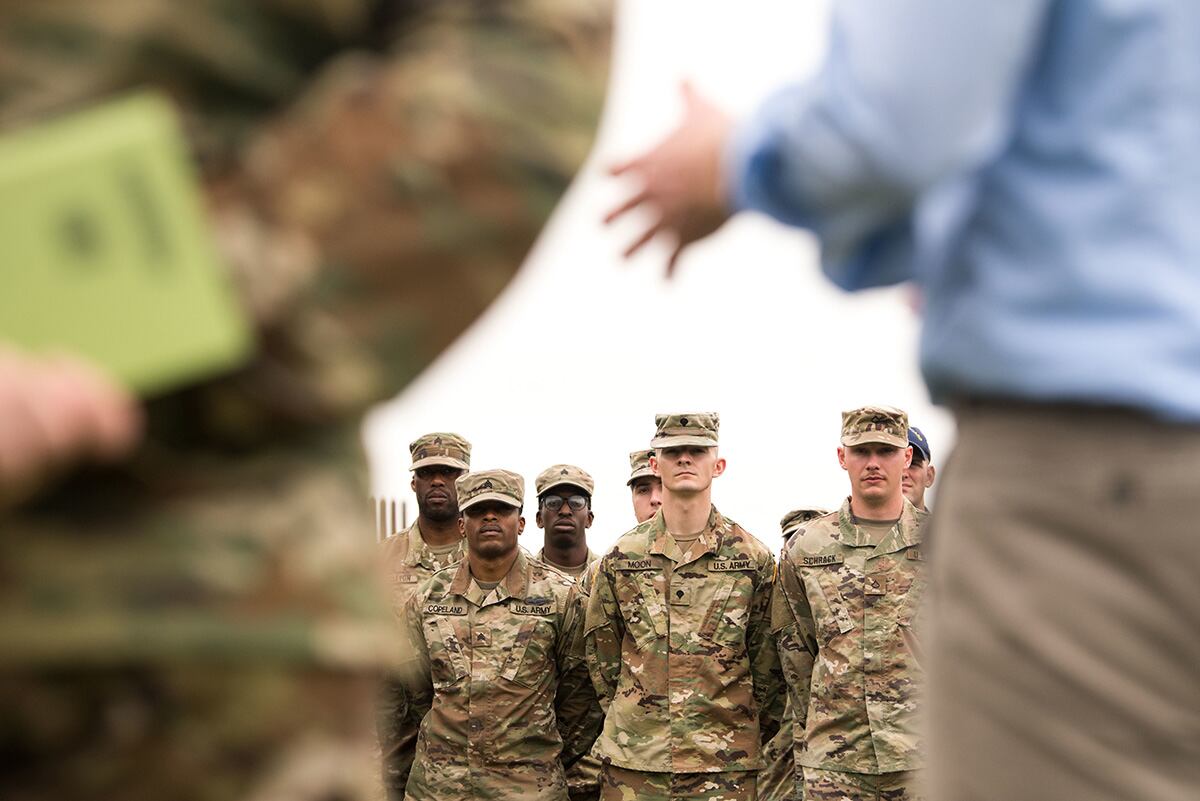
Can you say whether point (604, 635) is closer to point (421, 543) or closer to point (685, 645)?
point (685, 645)

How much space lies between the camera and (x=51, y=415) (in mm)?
908

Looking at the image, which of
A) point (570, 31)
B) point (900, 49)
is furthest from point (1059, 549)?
point (570, 31)

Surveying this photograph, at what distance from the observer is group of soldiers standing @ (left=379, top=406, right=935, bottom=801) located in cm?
839

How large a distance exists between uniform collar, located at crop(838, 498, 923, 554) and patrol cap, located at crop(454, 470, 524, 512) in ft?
6.49

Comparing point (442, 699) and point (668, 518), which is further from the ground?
point (668, 518)

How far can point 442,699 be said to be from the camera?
365 inches

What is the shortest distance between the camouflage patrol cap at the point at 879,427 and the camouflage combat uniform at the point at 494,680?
7.20 feet

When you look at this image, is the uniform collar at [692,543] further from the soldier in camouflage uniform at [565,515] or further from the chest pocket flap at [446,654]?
the soldier in camouflage uniform at [565,515]

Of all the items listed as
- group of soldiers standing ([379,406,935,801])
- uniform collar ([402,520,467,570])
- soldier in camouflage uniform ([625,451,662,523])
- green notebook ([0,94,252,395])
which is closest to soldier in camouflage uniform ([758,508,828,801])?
group of soldiers standing ([379,406,935,801])

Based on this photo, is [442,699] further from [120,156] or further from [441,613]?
[120,156]

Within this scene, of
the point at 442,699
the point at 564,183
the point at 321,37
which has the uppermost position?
the point at 321,37

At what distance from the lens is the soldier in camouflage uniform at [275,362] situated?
1.01m

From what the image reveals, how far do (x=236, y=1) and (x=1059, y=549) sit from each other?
84 centimetres

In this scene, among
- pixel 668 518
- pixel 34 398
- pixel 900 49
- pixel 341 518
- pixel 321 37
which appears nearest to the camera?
pixel 34 398
